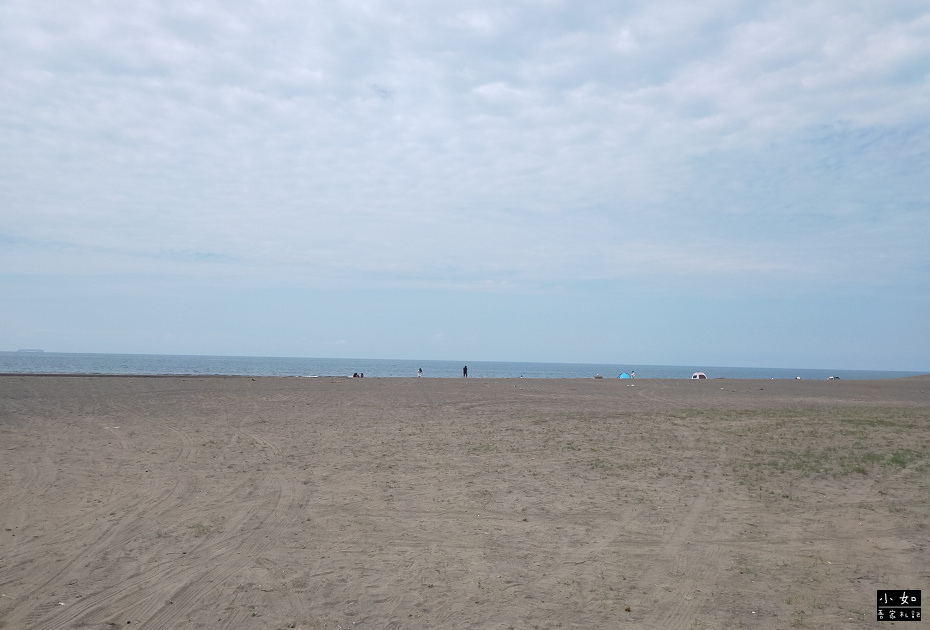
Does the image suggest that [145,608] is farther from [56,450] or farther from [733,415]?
[733,415]

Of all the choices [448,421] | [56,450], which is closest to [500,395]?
[448,421]

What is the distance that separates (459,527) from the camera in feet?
31.2

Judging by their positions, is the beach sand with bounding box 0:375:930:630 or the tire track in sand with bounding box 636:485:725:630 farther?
the beach sand with bounding box 0:375:930:630

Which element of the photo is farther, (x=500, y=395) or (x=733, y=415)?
(x=500, y=395)

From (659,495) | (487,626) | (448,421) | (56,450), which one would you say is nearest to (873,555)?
(659,495)

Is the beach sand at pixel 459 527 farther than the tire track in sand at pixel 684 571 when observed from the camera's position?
Yes

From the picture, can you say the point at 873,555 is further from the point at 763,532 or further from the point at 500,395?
the point at 500,395

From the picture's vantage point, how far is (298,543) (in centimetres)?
876

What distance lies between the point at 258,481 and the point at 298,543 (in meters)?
3.99

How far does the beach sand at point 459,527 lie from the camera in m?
6.76

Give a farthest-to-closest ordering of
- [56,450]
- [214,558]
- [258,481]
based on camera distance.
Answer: [56,450], [258,481], [214,558]

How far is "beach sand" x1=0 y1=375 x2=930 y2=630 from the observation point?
676 centimetres

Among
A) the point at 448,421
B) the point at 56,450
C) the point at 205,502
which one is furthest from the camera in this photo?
the point at 448,421

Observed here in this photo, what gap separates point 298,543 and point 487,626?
11.3ft
